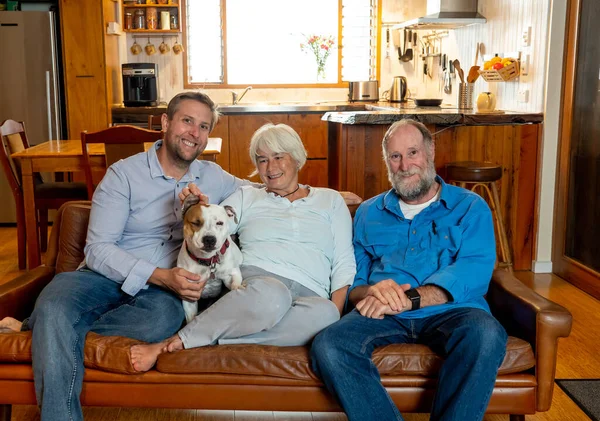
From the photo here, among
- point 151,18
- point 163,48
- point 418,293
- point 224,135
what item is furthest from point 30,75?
point 418,293

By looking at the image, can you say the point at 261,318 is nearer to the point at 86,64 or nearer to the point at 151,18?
the point at 86,64

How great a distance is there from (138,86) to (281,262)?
4.63 metres

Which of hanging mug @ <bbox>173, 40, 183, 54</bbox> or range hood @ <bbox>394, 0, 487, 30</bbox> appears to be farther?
hanging mug @ <bbox>173, 40, 183, 54</bbox>

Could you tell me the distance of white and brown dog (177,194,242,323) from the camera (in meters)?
2.30

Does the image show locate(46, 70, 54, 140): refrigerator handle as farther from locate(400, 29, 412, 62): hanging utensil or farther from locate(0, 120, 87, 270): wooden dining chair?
locate(400, 29, 412, 62): hanging utensil

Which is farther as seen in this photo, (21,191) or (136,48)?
(136,48)

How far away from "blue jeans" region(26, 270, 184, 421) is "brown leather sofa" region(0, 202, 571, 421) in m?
0.06

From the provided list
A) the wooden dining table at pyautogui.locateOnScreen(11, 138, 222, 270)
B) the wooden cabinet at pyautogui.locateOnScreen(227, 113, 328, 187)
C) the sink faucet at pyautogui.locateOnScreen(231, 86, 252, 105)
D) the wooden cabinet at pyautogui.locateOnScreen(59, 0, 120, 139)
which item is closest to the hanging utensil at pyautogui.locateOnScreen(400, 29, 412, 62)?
the wooden cabinet at pyautogui.locateOnScreen(227, 113, 328, 187)

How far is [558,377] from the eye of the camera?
2992mm

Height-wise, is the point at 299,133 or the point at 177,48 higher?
the point at 177,48

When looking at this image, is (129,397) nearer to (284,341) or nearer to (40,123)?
(284,341)

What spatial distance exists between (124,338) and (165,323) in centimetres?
16

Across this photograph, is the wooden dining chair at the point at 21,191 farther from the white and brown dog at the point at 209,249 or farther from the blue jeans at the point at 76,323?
the white and brown dog at the point at 209,249

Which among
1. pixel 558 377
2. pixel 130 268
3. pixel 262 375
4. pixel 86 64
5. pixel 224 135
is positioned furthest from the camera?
pixel 224 135
